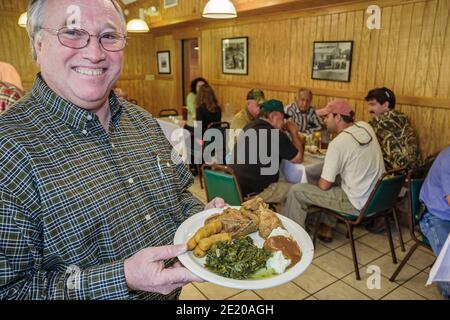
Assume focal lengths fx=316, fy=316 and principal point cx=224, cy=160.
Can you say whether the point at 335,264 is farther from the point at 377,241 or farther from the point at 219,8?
the point at 219,8

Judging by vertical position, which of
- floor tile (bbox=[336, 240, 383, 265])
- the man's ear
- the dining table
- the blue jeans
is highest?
the man's ear

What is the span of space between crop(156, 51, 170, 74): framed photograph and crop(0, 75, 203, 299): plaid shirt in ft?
25.4

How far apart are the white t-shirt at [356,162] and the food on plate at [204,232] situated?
70.3 inches

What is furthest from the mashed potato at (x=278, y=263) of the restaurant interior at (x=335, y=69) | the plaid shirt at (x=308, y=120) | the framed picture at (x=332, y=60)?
the framed picture at (x=332, y=60)

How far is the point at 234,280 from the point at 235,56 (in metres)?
5.62

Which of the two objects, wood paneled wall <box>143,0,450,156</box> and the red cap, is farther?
wood paneled wall <box>143,0,450,156</box>

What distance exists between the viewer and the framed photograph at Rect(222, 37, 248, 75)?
5.86 meters

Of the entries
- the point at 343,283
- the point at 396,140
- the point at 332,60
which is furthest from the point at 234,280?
the point at 332,60

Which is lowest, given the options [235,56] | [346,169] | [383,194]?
[383,194]

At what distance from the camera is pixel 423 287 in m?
2.54

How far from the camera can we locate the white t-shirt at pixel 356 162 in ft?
8.64

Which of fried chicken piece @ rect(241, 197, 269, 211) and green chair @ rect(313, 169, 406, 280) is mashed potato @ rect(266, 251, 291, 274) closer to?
fried chicken piece @ rect(241, 197, 269, 211)

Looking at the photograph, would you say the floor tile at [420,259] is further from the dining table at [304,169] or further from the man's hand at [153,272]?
the man's hand at [153,272]

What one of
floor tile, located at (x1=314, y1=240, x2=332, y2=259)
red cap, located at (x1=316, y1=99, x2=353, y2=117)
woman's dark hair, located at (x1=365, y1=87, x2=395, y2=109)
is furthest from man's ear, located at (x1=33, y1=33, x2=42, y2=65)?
woman's dark hair, located at (x1=365, y1=87, x2=395, y2=109)
